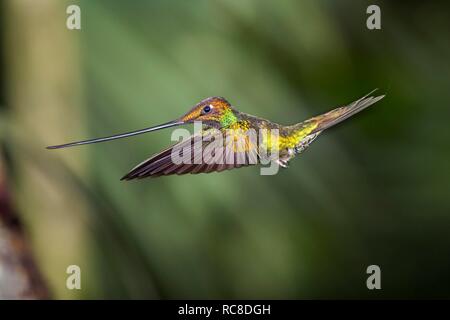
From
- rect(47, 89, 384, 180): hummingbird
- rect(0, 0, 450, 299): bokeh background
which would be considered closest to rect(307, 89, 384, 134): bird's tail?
rect(47, 89, 384, 180): hummingbird

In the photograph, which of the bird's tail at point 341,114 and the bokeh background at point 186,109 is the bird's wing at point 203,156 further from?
the bokeh background at point 186,109

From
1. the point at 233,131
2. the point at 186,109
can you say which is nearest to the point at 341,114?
the point at 233,131

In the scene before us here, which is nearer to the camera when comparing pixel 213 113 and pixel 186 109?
pixel 213 113

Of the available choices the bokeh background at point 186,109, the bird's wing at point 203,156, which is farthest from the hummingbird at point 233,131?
the bokeh background at point 186,109

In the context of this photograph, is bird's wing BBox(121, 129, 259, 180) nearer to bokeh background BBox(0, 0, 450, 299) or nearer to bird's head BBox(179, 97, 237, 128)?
bird's head BBox(179, 97, 237, 128)

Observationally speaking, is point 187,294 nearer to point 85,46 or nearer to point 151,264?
point 151,264

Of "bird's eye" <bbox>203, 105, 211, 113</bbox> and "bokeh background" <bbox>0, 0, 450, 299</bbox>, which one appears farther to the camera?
"bokeh background" <bbox>0, 0, 450, 299</bbox>

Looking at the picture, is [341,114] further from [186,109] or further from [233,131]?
[186,109]

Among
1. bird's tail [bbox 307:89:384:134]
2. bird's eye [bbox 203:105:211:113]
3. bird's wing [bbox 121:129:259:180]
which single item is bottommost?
bird's wing [bbox 121:129:259:180]

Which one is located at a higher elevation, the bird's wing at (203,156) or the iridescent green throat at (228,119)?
the iridescent green throat at (228,119)
